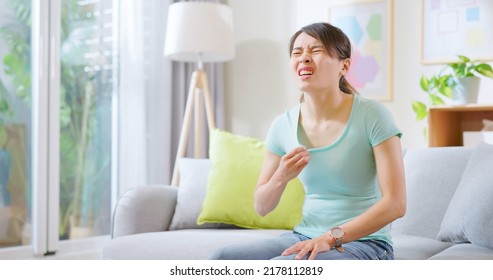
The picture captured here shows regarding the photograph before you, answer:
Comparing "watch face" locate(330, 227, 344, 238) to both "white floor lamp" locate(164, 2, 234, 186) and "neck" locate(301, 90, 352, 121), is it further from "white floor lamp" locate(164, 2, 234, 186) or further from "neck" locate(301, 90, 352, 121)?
"white floor lamp" locate(164, 2, 234, 186)

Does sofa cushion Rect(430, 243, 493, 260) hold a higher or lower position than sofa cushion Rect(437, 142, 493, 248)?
lower

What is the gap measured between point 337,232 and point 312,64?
12.4 inches

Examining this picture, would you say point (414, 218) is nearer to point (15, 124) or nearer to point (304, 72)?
point (304, 72)

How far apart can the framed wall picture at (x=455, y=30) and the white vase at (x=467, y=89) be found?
37cm

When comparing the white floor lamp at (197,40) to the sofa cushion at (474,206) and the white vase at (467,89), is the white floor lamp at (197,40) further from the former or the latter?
the sofa cushion at (474,206)

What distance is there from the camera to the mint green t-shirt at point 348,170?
1243 mm

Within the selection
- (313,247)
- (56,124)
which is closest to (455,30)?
(56,124)

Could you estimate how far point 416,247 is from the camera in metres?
1.76

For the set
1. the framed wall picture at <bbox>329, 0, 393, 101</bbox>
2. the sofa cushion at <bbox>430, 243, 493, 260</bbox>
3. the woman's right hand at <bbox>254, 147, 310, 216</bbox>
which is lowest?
the sofa cushion at <bbox>430, 243, 493, 260</bbox>

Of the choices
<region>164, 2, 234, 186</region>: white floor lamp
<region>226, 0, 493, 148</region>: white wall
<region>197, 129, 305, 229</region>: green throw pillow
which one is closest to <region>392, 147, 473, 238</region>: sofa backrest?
<region>197, 129, 305, 229</region>: green throw pillow

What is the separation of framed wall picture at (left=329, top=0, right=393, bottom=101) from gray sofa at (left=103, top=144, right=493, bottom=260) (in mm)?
1218

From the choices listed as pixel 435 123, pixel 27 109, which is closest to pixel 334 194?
pixel 435 123

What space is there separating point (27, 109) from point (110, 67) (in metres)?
0.52

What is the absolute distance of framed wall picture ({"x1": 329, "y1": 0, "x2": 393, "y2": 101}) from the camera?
3332mm
